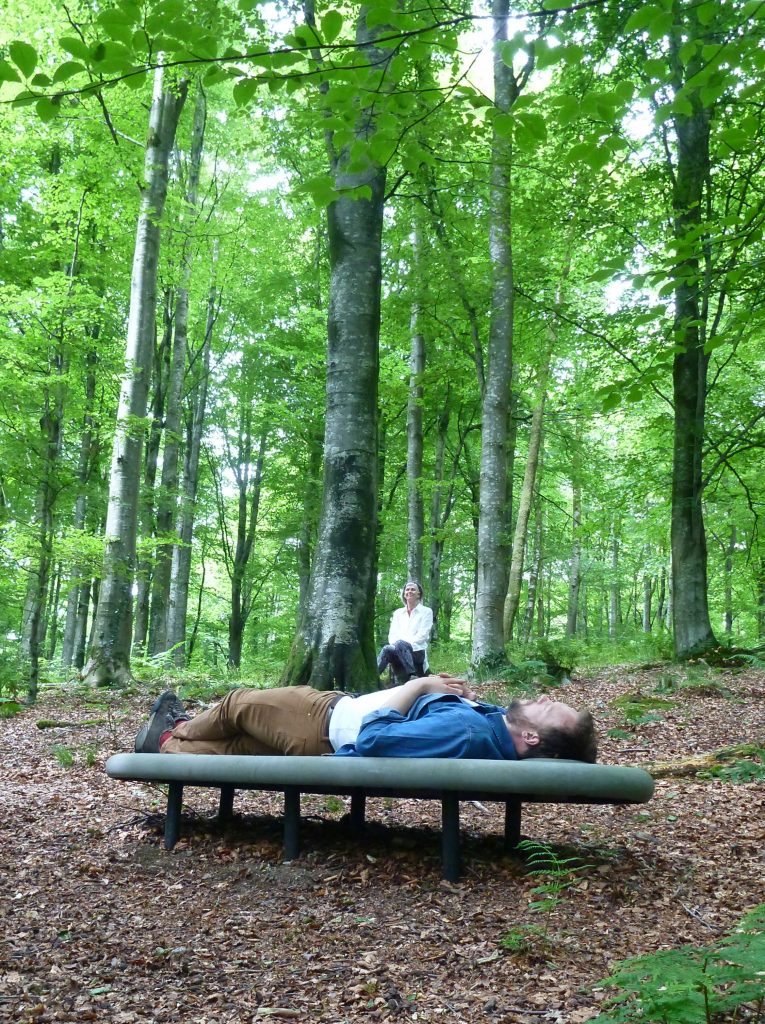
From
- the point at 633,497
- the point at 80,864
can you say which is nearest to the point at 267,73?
the point at 80,864

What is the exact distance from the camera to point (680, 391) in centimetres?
1095

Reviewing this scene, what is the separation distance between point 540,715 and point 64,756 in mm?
4326

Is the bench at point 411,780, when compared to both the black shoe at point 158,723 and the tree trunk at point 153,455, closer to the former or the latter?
the black shoe at point 158,723

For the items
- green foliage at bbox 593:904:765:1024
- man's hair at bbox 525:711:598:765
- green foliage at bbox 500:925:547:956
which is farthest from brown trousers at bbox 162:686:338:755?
green foliage at bbox 593:904:765:1024

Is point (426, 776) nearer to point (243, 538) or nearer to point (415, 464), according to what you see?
point (415, 464)

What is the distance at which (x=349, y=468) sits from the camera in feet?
23.5

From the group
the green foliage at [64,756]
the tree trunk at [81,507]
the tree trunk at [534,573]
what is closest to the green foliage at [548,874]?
the green foliage at [64,756]

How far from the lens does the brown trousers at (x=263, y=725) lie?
4.34m

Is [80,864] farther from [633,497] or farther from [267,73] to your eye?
[633,497]

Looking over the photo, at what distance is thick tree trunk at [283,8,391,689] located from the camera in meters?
6.84

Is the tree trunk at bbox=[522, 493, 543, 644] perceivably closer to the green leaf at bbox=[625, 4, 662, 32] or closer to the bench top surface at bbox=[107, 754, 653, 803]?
the bench top surface at bbox=[107, 754, 653, 803]

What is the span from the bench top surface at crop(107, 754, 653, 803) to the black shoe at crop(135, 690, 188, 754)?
57cm

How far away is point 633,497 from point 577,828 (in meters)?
9.00

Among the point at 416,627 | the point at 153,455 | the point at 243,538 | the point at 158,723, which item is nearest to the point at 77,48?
the point at 158,723
